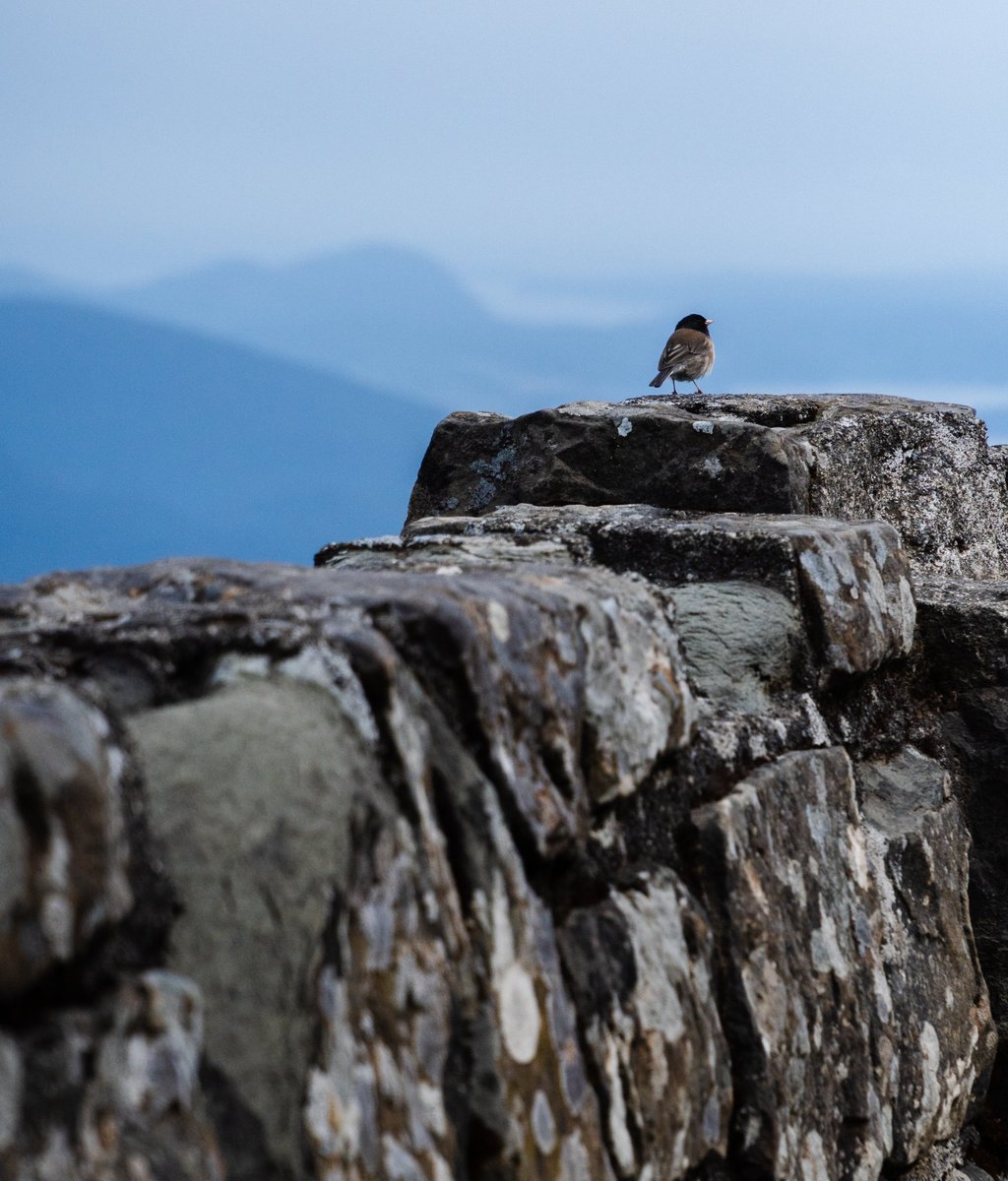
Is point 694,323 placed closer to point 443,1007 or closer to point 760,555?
point 760,555

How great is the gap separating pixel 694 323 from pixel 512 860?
19.7 ft

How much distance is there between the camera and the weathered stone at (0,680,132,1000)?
143 centimetres

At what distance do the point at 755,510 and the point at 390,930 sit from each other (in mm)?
2968

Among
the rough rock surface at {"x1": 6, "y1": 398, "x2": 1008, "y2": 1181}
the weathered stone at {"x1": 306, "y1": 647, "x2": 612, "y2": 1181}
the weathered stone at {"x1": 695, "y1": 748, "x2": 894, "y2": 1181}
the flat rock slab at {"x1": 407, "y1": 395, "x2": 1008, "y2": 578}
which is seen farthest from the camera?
the flat rock slab at {"x1": 407, "y1": 395, "x2": 1008, "y2": 578}

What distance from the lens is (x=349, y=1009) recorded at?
177cm

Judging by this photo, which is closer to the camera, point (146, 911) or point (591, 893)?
point (146, 911)

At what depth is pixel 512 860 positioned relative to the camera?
219 centimetres

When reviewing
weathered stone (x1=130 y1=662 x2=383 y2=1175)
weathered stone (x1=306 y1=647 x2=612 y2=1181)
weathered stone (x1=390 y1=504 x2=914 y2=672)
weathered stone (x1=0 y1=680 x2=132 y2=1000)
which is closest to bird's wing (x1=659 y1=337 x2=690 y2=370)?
weathered stone (x1=390 y1=504 x2=914 y2=672)

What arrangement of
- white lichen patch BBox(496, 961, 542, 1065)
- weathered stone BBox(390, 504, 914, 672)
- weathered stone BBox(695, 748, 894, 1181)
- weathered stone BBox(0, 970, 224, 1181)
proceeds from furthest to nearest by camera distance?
weathered stone BBox(390, 504, 914, 672)
weathered stone BBox(695, 748, 894, 1181)
white lichen patch BBox(496, 961, 542, 1065)
weathered stone BBox(0, 970, 224, 1181)

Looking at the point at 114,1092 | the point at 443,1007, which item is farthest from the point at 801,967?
the point at 114,1092

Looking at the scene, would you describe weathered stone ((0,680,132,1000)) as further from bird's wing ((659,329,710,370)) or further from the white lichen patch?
bird's wing ((659,329,710,370))

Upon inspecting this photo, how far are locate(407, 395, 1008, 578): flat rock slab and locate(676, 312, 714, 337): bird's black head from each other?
6.44 feet

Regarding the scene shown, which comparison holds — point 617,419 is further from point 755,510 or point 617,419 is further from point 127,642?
point 127,642

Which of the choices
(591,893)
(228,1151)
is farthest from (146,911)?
(591,893)
